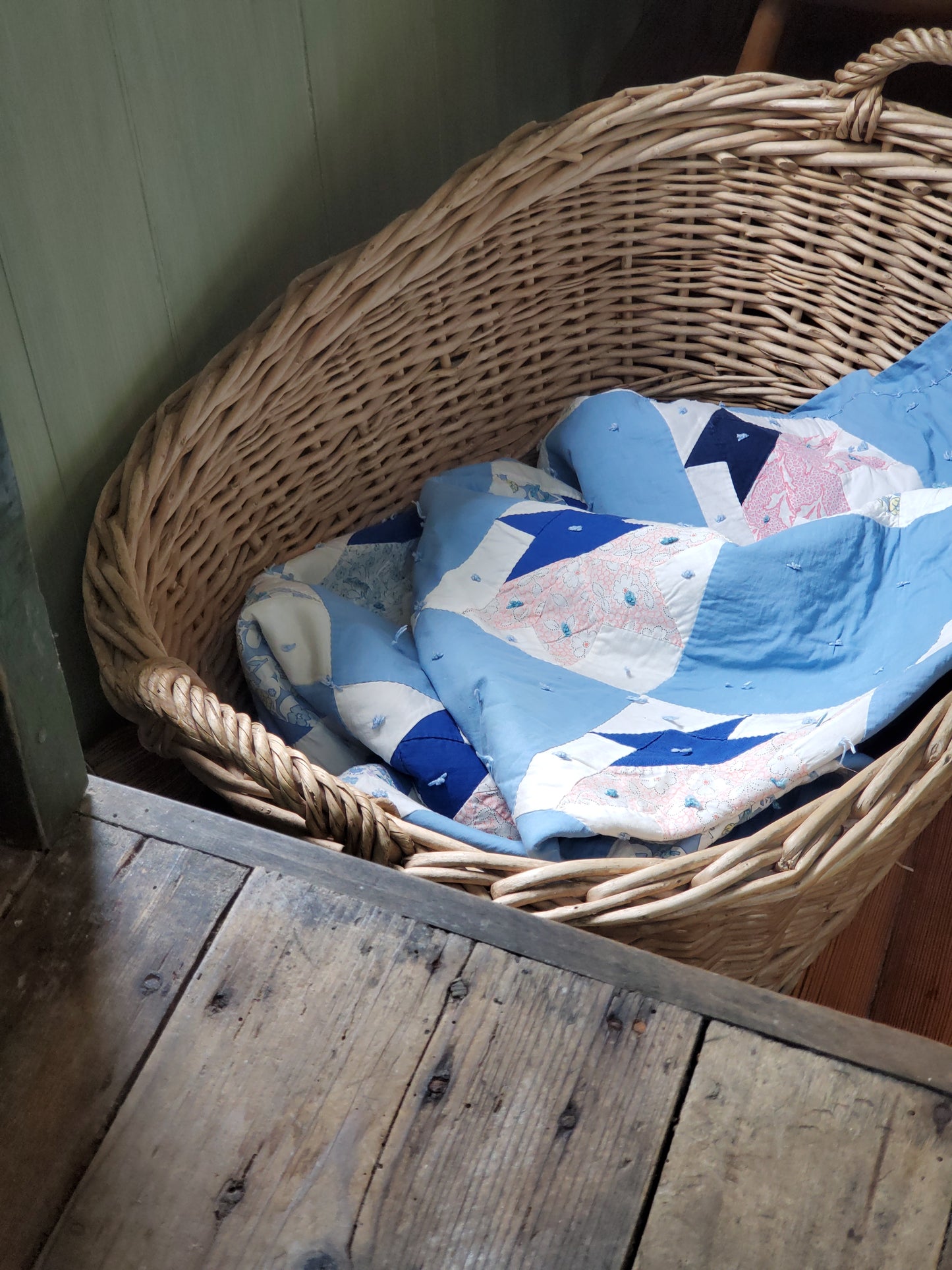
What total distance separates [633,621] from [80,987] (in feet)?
1.91

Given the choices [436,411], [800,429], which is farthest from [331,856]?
[800,429]

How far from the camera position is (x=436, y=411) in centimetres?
111

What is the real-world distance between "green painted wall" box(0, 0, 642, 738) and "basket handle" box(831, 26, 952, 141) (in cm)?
42

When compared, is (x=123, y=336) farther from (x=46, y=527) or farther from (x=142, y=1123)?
(x=142, y=1123)

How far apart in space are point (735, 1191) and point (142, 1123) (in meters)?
0.23

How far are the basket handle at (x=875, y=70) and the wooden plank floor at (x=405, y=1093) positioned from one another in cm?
87

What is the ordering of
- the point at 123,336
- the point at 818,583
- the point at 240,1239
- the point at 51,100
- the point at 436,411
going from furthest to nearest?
the point at 436,411, the point at 818,583, the point at 123,336, the point at 51,100, the point at 240,1239

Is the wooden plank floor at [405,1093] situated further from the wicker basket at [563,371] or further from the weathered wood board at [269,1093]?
the wicker basket at [563,371]

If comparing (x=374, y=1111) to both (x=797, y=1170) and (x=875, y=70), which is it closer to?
(x=797, y=1170)

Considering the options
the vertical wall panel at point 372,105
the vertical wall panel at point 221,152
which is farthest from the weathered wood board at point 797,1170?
the vertical wall panel at point 372,105

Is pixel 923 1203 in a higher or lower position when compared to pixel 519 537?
higher

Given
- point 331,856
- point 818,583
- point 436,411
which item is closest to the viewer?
point 331,856

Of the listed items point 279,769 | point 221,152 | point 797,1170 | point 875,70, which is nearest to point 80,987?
point 279,769

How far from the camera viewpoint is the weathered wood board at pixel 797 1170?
0.41 metres
